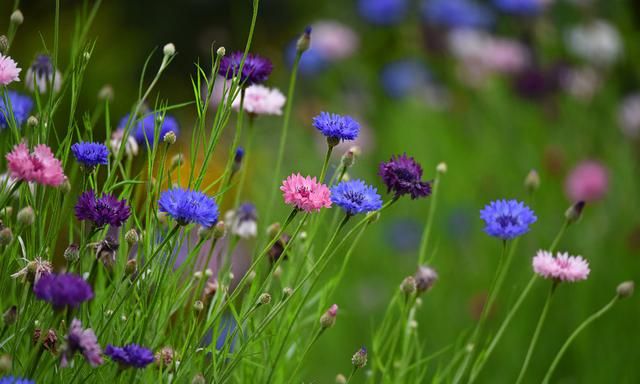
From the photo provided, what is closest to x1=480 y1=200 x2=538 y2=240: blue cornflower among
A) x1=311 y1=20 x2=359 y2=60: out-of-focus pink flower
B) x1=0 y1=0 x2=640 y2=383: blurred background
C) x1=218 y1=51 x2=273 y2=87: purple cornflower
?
x1=218 y1=51 x2=273 y2=87: purple cornflower

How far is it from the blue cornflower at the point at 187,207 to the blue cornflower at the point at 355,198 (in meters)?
0.13

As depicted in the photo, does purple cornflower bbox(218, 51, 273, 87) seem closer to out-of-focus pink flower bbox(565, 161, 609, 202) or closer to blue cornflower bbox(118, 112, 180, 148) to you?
blue cornflower bbox(118, 112, 180, 148)

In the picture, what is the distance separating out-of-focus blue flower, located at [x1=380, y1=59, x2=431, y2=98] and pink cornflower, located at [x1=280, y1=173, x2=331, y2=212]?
2.45m

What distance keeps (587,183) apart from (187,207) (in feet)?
5.72

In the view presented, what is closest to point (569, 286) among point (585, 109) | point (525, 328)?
point (525, 328)

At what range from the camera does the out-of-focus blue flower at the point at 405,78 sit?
3.29 metres

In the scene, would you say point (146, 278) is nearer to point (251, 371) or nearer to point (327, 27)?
point (251, 371)

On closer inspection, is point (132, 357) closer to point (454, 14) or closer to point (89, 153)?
point (89, 153)

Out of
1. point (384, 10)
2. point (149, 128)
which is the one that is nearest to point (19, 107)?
point (149, 128)

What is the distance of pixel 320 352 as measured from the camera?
2.30m

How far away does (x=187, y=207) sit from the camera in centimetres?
80

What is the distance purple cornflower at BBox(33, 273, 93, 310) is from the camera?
2.27ft

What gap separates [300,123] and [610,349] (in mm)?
1612

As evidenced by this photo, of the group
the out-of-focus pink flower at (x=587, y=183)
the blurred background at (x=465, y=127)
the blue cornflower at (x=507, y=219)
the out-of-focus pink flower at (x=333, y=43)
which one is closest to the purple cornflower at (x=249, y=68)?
the blue cornflower at (x=507, y=219)
